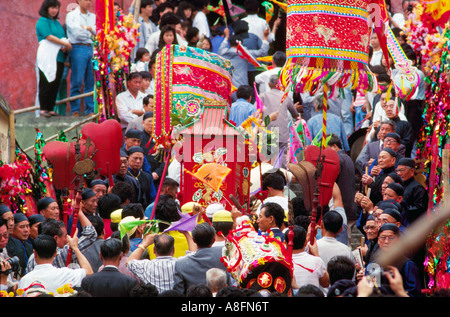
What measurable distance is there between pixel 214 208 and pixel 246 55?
20.5 feet

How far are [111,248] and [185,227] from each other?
107 centimetres

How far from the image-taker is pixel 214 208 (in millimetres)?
9312

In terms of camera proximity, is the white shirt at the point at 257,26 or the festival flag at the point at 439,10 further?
the white shirt at the point at 257,26

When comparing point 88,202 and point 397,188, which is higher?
point 397,188

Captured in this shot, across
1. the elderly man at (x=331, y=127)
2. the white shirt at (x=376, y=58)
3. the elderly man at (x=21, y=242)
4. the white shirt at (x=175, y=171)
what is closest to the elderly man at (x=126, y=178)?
the white shirt at (x=175, y=171)

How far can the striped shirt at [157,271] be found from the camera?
25.5 feet

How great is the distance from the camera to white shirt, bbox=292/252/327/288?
7.77m

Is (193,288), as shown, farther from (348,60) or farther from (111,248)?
(348,60)

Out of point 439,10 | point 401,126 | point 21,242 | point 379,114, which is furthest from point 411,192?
point 21,242

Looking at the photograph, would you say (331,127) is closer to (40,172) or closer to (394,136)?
(394,136)

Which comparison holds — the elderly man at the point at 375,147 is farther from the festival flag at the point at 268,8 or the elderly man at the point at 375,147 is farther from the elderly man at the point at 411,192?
the festival flag at the point at 268,8

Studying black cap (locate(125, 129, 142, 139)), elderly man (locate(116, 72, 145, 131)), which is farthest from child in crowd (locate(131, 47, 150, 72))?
black cap (locate(125, 129, 142, 139))

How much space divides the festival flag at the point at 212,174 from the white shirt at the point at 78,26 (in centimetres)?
569

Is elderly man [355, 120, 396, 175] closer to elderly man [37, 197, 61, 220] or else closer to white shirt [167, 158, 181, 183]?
white shirt [167, 158, 181, 183]
